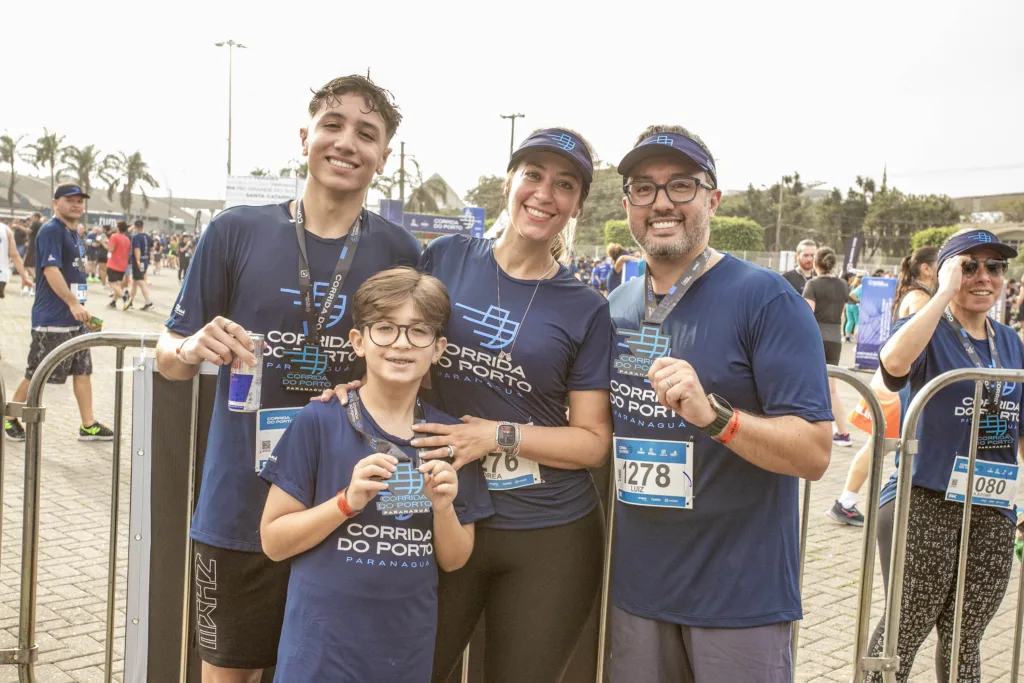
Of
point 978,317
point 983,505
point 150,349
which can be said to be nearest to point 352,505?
point 150,349

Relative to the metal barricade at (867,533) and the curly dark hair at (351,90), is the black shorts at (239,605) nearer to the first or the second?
the metal barricade at (867,533)

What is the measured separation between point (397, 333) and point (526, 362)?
0.37 metres

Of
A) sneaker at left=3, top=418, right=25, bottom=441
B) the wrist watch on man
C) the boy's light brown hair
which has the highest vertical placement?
the boy's light brown hair

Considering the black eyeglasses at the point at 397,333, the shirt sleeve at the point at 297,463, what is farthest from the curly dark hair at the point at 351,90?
the shirt sleeve at the point at 297,463

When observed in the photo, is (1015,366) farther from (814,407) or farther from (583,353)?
(583,353)

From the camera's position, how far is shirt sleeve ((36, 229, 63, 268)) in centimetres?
750

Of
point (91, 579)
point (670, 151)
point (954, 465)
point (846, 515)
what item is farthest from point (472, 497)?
point (846, 515)

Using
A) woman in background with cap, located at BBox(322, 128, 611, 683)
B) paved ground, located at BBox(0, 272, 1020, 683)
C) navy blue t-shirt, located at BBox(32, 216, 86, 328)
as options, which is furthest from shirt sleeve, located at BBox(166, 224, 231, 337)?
navy blue t-shirt, located at BBox(32, 216, 86, 328)

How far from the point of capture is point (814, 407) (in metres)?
2.19

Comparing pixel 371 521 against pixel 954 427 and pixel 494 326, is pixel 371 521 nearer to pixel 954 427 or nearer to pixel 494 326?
pixel 494 326

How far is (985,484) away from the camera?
327 centimetres

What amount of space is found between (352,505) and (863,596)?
2.12 m

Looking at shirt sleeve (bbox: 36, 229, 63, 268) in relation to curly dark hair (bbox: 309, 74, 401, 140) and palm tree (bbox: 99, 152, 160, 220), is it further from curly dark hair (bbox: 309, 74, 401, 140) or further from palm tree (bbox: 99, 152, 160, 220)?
palm tree (bbox: 99, 152, 160, 220)

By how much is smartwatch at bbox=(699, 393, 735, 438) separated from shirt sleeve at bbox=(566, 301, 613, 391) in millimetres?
372
